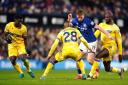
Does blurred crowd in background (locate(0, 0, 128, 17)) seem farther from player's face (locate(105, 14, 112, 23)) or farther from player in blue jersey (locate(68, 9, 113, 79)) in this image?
player's face (locate(105, 14, 112, 23))

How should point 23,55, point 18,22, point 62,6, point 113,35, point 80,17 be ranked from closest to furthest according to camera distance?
1. point 80,17
2. point 113,35
3. point 18,22
4. point 23,55
5. point 62,6

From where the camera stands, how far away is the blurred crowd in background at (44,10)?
3906cm

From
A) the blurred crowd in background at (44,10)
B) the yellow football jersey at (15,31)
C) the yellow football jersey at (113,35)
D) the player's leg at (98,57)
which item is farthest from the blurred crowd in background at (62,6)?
the player's leg at (98,57)

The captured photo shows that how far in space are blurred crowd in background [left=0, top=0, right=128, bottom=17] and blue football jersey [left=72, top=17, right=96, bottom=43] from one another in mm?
17222

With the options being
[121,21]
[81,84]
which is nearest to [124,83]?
[81,84]

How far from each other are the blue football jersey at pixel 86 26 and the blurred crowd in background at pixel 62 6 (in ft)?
56.5

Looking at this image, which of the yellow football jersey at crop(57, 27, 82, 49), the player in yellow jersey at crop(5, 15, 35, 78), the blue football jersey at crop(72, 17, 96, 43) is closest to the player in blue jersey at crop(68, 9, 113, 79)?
the blue football jersey at crop(72, 17, 96, 43)

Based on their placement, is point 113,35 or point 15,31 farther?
point 15,31

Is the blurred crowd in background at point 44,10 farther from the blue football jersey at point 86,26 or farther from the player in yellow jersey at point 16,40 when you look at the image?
the blue football jersey at point 86,26

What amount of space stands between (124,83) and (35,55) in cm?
1976

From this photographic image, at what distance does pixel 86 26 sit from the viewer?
72.9 feet

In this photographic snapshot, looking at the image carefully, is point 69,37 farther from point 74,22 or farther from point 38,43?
point 38,43

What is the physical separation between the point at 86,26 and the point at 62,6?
19.8m

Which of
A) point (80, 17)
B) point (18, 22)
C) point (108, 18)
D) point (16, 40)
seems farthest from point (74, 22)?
point (16, 40)
